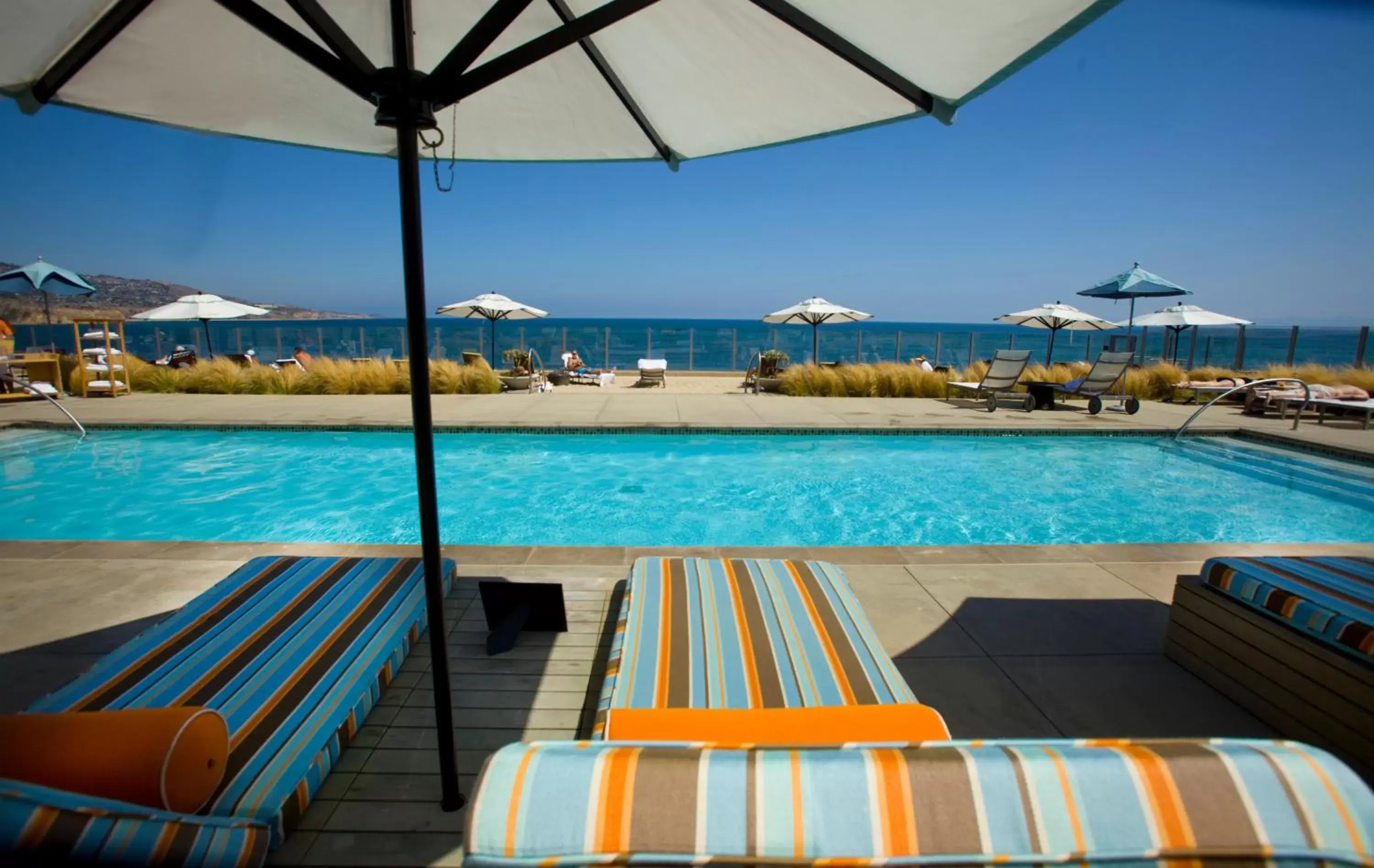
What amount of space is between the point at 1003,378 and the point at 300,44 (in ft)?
35.6

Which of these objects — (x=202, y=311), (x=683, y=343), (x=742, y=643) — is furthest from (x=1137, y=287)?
(x=683, y=343)

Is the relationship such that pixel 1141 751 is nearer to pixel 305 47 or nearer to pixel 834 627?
pixel 834 627

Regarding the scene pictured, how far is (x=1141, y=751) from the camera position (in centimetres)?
78

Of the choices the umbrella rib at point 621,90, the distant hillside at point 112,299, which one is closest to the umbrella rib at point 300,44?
the umbrella rib at point 621,90

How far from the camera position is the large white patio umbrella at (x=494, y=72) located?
1.45 meters

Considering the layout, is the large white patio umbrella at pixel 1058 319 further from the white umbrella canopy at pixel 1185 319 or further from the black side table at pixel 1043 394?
→ the black side table at pixel 1043 394

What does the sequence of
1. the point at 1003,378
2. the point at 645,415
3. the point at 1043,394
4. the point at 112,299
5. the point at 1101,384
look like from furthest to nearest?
the point at 112,299
the point at 1003,378
the point at 1043,394
the point at 1101,384
the point at 645,415

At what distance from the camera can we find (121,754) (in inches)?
41.4

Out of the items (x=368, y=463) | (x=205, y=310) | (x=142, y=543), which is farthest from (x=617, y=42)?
(x=205, y=310)

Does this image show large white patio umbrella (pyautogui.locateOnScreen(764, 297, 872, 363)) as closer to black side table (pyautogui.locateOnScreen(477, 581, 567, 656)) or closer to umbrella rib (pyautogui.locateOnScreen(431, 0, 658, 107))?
black side table (pyautogui.locateOnScreen(477, 581, 567, 656))

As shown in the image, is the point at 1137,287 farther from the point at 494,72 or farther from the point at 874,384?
the point at 494,72

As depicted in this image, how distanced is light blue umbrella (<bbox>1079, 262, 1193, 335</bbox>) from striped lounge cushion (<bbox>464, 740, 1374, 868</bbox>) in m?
16.1

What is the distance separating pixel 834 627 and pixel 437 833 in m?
1.36

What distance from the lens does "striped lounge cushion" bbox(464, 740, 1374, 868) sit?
0.71 meters
